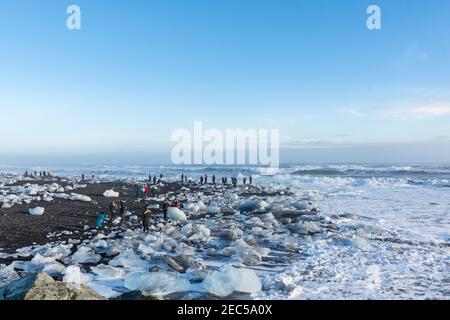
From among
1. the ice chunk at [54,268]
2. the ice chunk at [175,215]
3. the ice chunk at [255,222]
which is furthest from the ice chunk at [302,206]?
the ice chunk at [54,268]

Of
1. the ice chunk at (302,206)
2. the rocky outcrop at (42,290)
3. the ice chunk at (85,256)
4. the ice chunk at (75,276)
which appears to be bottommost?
the ice chunk at (302,206)

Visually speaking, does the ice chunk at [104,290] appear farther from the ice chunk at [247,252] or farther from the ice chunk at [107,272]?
the ice chunk at [247,252]

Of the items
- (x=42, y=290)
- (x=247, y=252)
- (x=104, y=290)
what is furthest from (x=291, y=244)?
(x=42, y=290)

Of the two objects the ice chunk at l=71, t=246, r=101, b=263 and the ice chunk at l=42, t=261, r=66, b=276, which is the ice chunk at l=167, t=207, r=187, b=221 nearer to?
the ice chunk at l=71, t=246, r=101, b=263

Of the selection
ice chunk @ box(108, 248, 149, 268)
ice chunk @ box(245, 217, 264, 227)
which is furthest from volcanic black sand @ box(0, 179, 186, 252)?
ice chunk @ box(245, 217, 264, 227)

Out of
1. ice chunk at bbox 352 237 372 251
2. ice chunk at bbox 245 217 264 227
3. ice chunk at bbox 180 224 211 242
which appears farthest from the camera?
ice chunk at bbox 245 217 264 227

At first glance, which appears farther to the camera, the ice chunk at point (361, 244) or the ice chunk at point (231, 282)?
the ice chunk at point (361, 244)

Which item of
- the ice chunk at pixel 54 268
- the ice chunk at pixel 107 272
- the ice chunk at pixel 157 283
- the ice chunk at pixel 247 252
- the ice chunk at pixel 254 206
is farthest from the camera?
the ice chunk at pixel 254 206

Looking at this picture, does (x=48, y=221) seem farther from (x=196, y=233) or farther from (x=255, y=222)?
(x=255, y=222)
